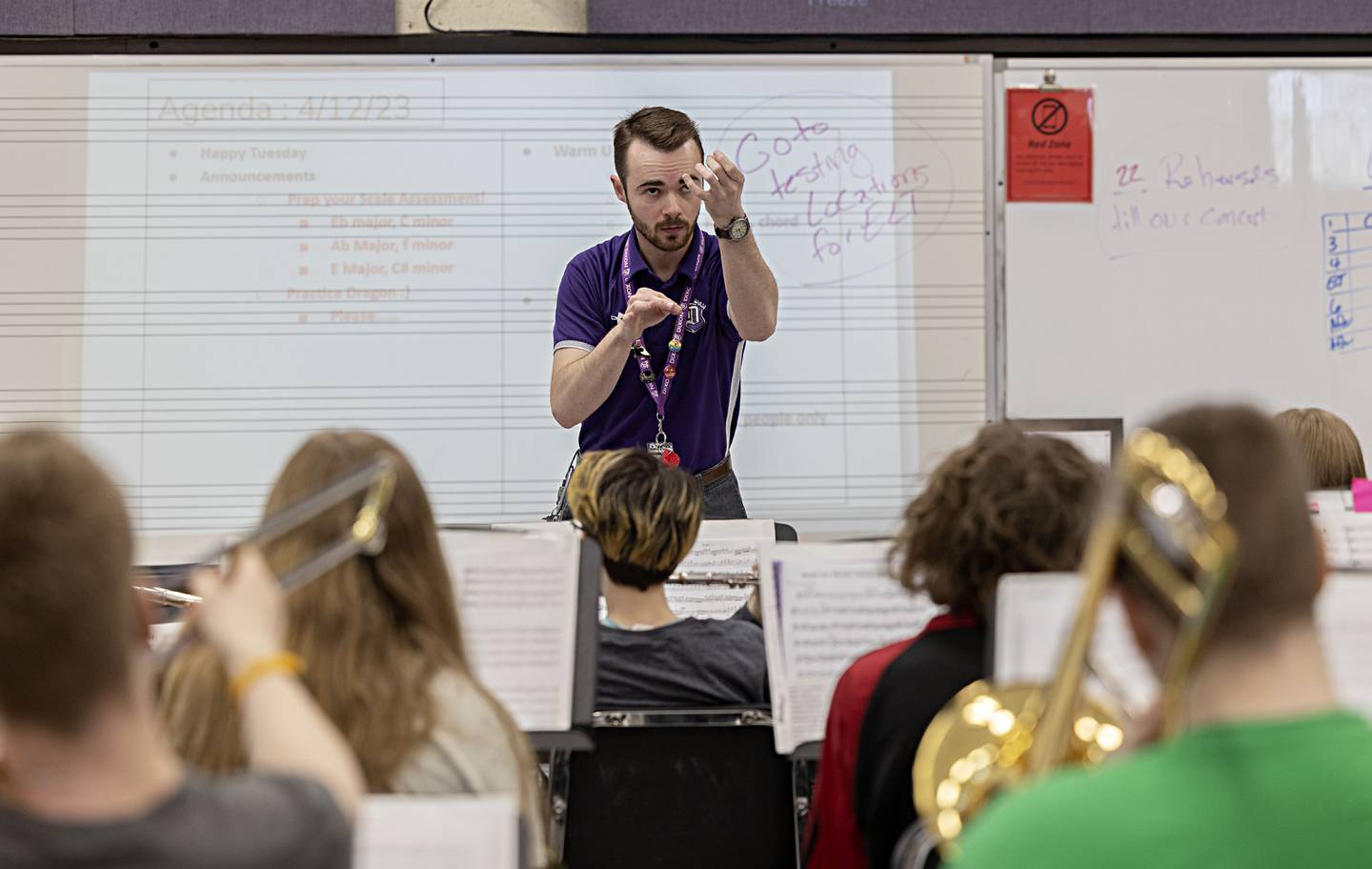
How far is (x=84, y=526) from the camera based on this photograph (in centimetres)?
95

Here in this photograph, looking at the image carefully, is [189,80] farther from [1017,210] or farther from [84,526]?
[84,526]

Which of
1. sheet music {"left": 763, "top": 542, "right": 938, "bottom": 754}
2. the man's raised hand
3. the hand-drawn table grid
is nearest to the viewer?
sheet music {"left": 763, "top": 542, "right": 938, "bottom": 754}

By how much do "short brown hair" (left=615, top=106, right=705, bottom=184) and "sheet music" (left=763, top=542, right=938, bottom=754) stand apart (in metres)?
1.55

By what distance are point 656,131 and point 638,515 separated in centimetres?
140

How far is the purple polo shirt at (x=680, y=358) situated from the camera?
3387 mm

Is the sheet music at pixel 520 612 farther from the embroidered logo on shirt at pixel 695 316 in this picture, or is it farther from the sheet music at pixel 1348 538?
Answer: the embroidered logo on shirt at pixel 695 316

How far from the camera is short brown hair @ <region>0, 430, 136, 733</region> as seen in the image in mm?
925

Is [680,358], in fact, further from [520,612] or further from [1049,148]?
[520,612]

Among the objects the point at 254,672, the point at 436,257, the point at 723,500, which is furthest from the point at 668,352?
the point at 254,672

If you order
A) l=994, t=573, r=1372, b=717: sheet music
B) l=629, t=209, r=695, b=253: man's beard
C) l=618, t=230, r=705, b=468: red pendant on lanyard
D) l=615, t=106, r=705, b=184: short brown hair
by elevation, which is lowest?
l=994, t=573, r=1372, b=717: sheet music

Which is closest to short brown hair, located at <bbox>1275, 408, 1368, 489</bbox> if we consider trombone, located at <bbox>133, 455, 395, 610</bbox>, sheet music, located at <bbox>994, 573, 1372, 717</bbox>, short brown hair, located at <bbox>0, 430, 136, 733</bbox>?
sheet music, located at <bbox>994, 573, 1372, 717</bbox>

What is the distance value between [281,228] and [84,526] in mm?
3222

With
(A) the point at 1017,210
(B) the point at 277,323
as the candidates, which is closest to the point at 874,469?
(A) the point at 1017,210

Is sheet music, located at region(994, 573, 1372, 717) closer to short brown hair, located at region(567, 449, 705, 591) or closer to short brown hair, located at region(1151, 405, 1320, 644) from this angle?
short brown hair, located at region(1151, 405, 1320, 644)
